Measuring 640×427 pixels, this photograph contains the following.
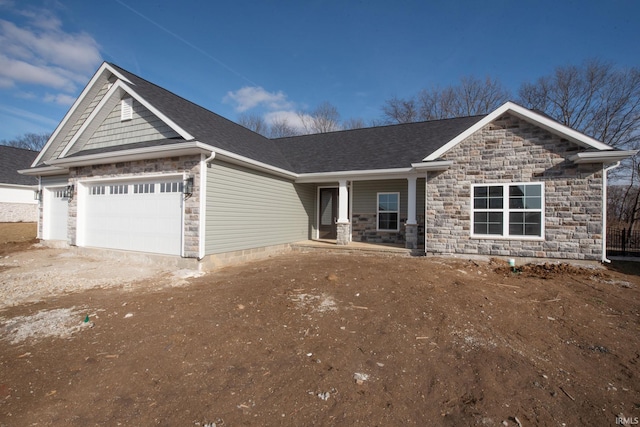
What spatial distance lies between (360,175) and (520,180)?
16.0 ft

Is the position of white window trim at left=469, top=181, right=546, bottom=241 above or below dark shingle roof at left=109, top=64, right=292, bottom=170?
below

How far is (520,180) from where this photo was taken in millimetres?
8703

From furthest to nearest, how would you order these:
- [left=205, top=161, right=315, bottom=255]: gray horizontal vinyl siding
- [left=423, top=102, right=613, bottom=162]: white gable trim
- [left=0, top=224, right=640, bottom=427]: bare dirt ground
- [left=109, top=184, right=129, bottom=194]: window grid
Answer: [left=109, top=184, right=129, bottom=194]: window grid < [left=205, top=161, right=315, bottom=255]: gray horizontal vinyl siding < [left=423, top=102, right=613, bottom=162]: white gable trim < [left=0, top=224, right=640, bottom=427]: bare dirt ground

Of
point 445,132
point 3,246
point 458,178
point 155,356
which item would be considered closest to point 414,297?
point 155,356

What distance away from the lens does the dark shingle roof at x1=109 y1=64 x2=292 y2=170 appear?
877cm

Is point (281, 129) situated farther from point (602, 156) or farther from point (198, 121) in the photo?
point (602, 156)

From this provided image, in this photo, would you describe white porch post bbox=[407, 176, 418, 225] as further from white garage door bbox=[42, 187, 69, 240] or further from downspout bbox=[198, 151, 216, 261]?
white garage door bbox=[42, 187, 69, 240]

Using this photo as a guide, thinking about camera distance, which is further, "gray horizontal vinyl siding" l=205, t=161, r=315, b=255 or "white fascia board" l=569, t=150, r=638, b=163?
"gray horizontal vinyl siding" l=205, t=161, r=315, b=255

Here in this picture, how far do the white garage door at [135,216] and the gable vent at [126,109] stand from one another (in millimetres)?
2095

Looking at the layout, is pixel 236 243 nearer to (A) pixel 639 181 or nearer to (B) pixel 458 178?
(B) pixel 458 178

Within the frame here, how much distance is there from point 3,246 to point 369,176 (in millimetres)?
14436

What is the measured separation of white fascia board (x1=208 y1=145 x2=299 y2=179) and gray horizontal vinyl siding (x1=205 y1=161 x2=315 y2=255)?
19 cm

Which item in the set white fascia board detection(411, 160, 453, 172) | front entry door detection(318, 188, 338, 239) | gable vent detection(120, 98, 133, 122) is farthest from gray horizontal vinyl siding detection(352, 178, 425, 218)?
gable vent detection(120, 98, 133, 122)

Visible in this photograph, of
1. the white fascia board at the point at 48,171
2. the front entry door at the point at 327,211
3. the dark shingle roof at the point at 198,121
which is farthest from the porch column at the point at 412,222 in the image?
the white fascia board at the point at 48,171
